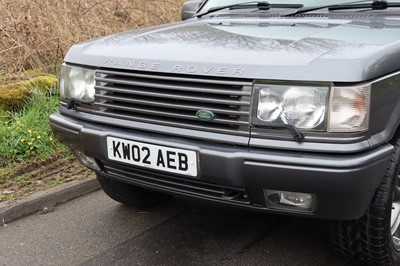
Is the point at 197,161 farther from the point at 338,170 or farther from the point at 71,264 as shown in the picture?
the point at 71,264

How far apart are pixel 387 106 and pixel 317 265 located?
1.03 metres

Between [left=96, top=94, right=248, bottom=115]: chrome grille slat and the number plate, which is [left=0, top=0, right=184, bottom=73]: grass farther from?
the number plate

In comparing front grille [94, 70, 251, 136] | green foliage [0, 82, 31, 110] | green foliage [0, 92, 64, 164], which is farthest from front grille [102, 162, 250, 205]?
green foliage [0, 82, 31, 110]

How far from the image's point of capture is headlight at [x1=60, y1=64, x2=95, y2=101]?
2.57 meters

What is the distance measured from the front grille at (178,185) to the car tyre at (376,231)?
1.78ft

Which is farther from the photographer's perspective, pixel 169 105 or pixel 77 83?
pixel 77 83

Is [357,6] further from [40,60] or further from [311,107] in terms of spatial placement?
[40,60]

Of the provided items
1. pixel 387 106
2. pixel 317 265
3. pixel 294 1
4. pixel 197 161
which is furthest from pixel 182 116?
pixel 294 1

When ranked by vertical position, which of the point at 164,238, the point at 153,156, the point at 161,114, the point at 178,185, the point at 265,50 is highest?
the point at 265,50

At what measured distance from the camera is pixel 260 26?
8.89 feet

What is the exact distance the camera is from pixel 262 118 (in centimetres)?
205

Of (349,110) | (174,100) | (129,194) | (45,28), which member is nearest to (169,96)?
(174,100)

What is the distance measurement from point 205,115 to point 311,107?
466 millimetres

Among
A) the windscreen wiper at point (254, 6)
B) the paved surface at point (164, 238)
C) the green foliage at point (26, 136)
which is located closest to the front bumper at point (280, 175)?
the paved surface at point (164, 238)
